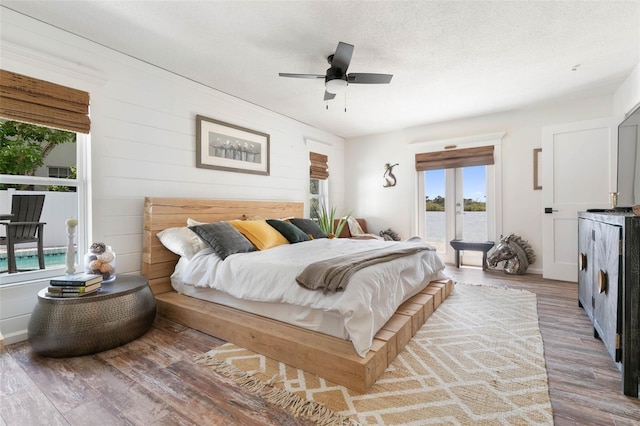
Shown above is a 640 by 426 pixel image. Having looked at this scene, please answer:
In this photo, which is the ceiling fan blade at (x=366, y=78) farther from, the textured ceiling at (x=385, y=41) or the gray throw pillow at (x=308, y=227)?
the gray throw pillow at (x=308, y=227)

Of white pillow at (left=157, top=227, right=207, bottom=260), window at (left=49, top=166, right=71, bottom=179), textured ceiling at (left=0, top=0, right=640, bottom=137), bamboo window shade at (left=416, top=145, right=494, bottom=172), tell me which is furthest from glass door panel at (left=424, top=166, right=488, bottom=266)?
window at (left=49, top=166, right=71, bottom=179)

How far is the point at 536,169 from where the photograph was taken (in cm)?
449

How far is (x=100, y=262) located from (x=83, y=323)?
20.9 inches

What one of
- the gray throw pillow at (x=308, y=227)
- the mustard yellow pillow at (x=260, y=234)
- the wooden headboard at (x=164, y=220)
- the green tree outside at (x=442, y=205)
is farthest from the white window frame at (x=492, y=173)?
the wooden headboard at (x=164, y=220)

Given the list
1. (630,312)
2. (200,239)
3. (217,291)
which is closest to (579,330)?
(630,312)

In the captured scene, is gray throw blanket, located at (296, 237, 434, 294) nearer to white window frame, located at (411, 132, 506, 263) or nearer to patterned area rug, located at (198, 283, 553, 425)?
patterned area rug, located at (198, 283, 553, 425)

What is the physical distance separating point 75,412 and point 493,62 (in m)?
4.28

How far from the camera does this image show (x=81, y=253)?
8.73ft

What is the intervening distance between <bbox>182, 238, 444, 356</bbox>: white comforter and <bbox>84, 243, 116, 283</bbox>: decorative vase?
577 millimetres

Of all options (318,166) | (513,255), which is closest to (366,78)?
(318,166)

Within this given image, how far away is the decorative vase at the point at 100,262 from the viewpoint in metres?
2.36

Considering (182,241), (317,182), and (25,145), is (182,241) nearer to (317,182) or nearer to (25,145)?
(25,145)

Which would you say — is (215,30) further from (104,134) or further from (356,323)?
(356,323)

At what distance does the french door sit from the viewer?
501cm
